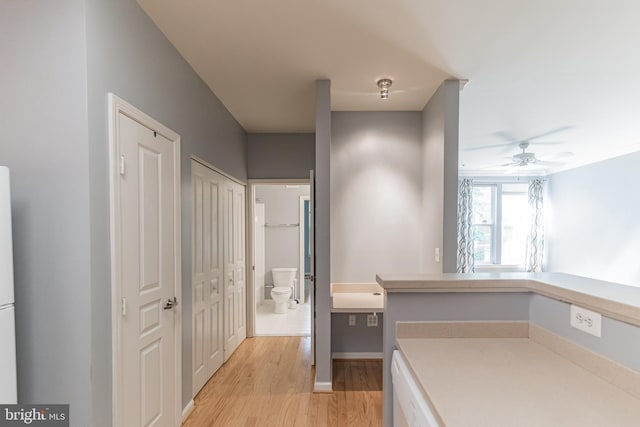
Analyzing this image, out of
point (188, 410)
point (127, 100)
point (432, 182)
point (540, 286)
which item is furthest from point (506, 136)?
point (188, 410)

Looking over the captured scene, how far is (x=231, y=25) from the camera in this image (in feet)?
6.22

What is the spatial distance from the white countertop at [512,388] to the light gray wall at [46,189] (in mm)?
1424

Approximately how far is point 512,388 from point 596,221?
5.98m

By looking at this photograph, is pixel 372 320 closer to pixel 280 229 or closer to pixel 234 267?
pixel 234 267

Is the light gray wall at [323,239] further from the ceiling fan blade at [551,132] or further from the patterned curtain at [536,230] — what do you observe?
the patterned curtain at [536,230]

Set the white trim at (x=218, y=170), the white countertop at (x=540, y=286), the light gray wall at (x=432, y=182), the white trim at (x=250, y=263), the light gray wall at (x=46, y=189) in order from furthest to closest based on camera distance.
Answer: the white trim at (x=250, y=263) < the light gray wall at (x=432, y=182) < the white trim at (x=218, y=170) < the light gray wall at (x=46, y=189) < the white countertop at (x=540, y=286)

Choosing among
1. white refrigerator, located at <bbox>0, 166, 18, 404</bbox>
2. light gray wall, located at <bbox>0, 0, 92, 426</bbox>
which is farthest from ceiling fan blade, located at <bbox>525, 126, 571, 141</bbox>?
white refrigerator, located at <bbox>0, 166, 18, 404</bbox>

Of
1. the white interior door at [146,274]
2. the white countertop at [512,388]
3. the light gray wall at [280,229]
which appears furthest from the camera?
the light gray wall at [280,229]

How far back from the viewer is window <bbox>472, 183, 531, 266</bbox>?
652 centimetres

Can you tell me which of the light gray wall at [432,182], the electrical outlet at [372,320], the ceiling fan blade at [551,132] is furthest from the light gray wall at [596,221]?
the electrical outlet at [372,320]

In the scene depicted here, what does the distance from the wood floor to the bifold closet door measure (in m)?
0.30

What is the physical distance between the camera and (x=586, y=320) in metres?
1.10

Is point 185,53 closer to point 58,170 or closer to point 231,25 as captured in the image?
point 231,25

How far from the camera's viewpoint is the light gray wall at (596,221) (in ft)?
15.6
